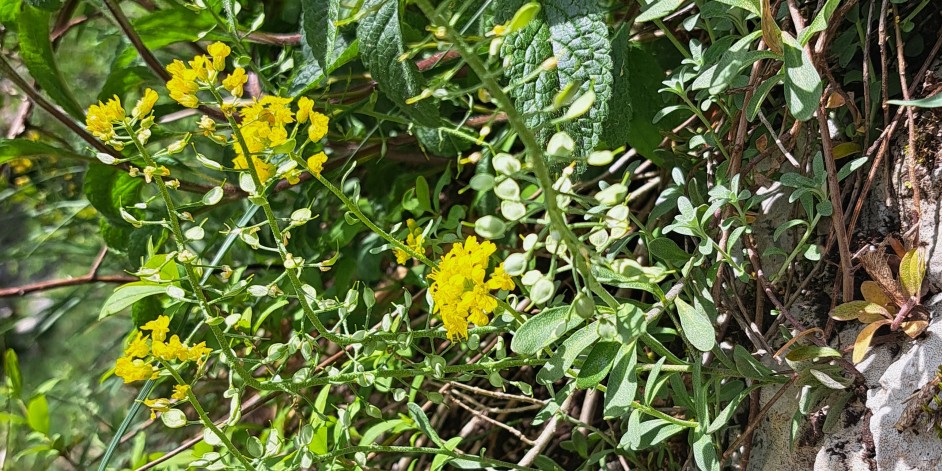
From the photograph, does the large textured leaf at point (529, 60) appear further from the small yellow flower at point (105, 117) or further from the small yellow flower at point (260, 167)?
the small yellow flower at point (105, 117)

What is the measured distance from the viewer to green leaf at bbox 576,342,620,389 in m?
0.69

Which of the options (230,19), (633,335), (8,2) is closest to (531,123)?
(633,335)

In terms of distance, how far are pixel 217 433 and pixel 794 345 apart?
0.60 meters

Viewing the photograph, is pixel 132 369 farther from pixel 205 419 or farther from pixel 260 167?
pixel 260 167

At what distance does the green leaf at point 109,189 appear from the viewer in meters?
1.19

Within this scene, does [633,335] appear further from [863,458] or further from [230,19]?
[230,19]

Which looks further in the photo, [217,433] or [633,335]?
[217,433]

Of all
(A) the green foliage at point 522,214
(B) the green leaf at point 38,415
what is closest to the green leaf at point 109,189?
(A) the green foliage at point 522,214

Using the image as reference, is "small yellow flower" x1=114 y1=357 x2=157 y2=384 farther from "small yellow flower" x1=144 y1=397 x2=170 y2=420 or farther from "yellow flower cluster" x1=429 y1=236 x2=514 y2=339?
"yellow flower cluster" x1=429 y1=236 x2=514 y2=339

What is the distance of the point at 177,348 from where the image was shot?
2.52 ft

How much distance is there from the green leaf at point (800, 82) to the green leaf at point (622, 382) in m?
0.23

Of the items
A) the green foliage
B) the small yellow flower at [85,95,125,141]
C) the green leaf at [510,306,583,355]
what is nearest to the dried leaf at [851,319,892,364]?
the green foliage

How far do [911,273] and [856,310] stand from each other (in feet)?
0.19

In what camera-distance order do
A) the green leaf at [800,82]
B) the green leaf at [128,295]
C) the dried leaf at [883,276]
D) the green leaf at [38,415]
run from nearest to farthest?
the green leaf at [800,82], the dried leaf at [883,276], the green leaf at [128,295], the green leaf at [38,415]
